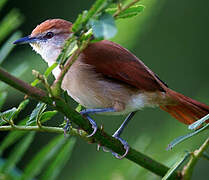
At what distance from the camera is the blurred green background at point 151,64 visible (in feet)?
8.37

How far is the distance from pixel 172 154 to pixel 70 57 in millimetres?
1119

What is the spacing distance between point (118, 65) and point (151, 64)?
2.04 m

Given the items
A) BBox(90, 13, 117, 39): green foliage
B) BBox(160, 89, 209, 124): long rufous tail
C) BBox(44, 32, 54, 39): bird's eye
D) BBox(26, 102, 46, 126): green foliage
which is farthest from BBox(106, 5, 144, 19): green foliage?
BBox(44, 32, 54, 39): bird's eye

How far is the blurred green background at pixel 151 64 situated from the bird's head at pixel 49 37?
4.1 inches

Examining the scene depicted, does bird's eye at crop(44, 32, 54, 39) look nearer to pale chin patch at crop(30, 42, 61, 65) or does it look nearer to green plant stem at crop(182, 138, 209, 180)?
pale chin patch at crop(30, 42, 61, 65)

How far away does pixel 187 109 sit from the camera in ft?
9.10

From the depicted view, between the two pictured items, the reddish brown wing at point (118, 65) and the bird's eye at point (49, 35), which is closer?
the reddish brown wing at point (118, 65)

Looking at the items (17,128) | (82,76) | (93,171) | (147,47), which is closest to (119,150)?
(17,128)

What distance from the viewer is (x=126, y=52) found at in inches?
109

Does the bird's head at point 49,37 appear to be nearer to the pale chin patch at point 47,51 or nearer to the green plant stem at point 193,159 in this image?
the pale chin patch at point 47,51

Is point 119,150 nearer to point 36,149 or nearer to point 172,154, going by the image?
point 172,154

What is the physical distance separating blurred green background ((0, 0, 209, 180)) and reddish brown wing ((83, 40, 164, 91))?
0.55 feet

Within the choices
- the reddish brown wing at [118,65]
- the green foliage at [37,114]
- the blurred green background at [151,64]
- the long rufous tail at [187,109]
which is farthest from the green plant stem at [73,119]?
the long rufous tail at [187,109]

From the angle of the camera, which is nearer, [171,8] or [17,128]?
[17,128]
